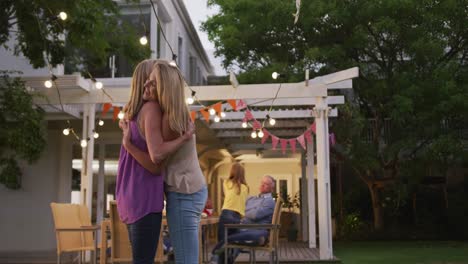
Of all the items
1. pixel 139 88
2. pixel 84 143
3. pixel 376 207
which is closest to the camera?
pixel 139 88

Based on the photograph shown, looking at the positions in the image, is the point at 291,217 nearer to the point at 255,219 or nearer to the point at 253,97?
the point at 253,97

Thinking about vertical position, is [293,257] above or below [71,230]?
below

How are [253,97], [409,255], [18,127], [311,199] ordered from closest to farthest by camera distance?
1. [18,127]
2. [253,97]
3. [409,255]
4. [311,199]

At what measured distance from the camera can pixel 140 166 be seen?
230 cm

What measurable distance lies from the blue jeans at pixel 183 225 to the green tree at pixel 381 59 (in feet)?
35.1

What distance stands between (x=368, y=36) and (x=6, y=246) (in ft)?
29.8

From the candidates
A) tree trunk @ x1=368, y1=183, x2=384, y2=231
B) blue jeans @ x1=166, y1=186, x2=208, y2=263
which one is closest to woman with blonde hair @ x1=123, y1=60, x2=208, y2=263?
blue jeans @ x1=166, y1=186, x2=208, y2=263

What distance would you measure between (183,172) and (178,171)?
20 mm

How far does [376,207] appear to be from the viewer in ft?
50.5

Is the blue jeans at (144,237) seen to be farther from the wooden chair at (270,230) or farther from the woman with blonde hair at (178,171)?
the wooden chair at (270,230)

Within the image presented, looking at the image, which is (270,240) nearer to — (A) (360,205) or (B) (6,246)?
(B) (6,246)

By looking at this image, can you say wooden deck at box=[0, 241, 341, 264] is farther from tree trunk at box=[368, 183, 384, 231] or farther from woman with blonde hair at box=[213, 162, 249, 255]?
tree trunk at box=[368, 183, 384, 231]

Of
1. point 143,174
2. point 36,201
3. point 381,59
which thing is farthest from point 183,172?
point 381,59

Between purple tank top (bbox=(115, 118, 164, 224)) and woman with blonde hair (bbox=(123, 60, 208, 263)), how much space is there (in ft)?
0.13
